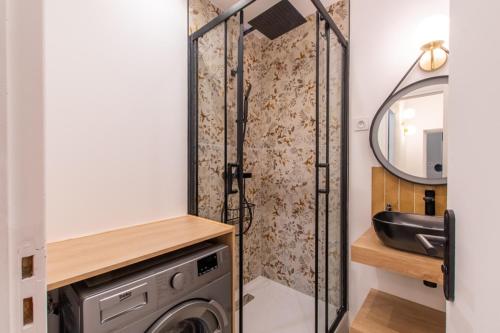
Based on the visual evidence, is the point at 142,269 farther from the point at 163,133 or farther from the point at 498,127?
the point at 498,127

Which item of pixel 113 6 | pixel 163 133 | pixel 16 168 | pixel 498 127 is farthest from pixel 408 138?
pixel 113 6

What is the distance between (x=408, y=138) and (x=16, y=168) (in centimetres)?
194

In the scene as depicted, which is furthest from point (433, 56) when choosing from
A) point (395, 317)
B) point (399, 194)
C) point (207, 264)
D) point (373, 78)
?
point (207, 264)

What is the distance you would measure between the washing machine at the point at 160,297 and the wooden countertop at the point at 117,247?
0.25ft

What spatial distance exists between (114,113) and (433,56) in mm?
2033

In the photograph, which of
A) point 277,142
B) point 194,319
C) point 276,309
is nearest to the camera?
point 194,319

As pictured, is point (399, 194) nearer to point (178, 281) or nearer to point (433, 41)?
point (433, 41)

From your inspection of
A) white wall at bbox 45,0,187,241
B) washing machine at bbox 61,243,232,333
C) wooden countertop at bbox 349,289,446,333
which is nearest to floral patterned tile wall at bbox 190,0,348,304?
white wall at bbox 45,0,187,241

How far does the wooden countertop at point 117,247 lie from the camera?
852mm

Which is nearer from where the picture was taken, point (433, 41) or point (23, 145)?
point (23, 145)

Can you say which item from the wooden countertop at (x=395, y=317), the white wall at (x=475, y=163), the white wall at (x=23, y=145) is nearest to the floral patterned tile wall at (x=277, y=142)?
the wooden countertop at (x=395, y=317)

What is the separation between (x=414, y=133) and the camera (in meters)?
1.58

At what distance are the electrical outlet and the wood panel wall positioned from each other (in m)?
0.31

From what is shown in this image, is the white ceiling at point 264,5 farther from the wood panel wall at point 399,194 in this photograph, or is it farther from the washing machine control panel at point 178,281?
the washing machine control panel at point 178,281
